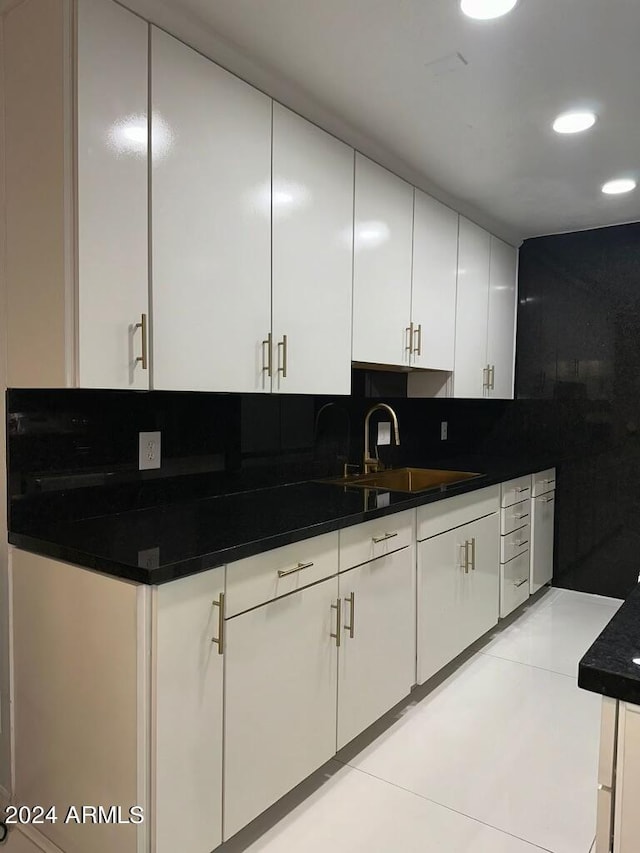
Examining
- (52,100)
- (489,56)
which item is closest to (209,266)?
(52,100)

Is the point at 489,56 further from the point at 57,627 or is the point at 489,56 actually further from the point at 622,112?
the point at 57,627

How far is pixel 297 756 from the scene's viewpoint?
178cm

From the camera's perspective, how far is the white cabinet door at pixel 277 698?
1563 mm

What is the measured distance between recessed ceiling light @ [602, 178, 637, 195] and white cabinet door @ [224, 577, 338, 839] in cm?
238

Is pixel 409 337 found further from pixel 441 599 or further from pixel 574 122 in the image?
pixel 441 599

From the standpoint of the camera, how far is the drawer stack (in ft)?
10.4

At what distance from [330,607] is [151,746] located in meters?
0.69

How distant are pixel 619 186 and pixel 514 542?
1911 millimetres

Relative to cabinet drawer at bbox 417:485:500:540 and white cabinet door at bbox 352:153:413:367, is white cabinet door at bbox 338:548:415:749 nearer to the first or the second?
cabinet drawer at bbox 417:485:500:540

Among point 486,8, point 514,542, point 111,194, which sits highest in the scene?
point 486,8

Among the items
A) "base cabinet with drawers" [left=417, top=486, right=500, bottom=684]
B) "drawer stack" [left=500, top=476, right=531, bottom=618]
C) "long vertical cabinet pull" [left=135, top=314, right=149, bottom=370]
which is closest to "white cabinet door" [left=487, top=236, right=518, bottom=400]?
"drawer stack" [left=500, top=476, right=531, bottom=618]

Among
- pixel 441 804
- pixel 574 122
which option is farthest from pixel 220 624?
pixel 574 122

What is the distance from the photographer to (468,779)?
6.61ft

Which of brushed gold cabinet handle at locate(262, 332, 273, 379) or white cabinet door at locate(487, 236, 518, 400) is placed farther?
white cabinet door at locate(487, 236, 518, 400)
